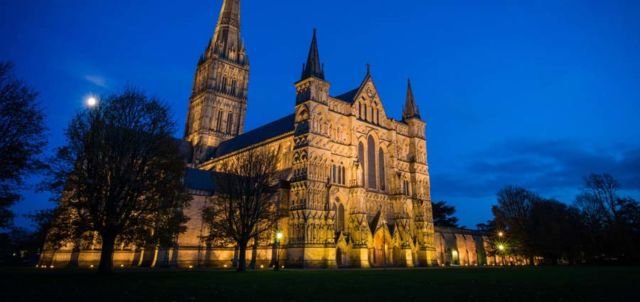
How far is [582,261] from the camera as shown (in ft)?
211

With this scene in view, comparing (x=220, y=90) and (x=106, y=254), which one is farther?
(x=220, y=90)

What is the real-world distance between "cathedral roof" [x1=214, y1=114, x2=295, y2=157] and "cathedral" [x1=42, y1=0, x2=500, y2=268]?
1.37ft

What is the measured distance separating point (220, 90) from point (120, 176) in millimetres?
58066

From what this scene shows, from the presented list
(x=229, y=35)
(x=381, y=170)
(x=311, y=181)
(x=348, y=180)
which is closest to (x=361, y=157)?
(x=381, y=170)

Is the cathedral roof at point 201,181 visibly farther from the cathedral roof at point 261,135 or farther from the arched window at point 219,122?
the arched window at point 219,122

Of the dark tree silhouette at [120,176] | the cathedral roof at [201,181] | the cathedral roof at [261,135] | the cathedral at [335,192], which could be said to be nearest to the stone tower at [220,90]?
the cathedral roof at [261,135]

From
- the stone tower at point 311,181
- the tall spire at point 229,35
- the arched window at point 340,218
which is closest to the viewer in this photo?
the stone tower at point 311,181

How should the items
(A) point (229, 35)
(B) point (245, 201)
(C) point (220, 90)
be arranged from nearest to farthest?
1. (B) point (245, 201)
2. (C) point (220, 90)
3. (A) point (229, 35)

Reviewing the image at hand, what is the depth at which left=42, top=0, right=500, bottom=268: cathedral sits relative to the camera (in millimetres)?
42250

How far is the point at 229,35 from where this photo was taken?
274ft

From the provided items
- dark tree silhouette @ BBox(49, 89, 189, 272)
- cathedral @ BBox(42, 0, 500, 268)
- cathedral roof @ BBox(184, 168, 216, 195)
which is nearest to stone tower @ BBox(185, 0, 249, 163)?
cathedral @ BBox(42, 0, 500, 268)

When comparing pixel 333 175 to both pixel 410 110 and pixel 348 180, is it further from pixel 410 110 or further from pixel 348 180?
pixel 410 110

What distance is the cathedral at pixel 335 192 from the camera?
4225 cm

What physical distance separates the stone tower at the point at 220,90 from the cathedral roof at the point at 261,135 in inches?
195
